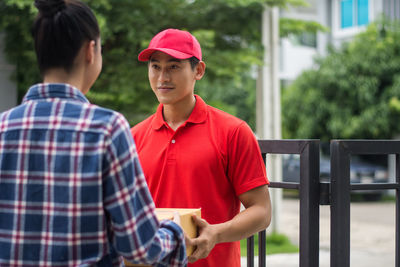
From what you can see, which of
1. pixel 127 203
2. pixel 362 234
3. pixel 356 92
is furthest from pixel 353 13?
pixel 127 203

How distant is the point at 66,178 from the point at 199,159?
750 millimetres

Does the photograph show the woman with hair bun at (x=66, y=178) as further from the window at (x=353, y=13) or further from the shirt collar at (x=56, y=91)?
the window at (x=353, y=13)

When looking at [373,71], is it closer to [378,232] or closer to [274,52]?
[378,232]

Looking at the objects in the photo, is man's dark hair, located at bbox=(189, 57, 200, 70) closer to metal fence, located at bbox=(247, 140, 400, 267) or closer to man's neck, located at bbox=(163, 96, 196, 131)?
man's neck, located at bbox=(163, 96, 196, 131)

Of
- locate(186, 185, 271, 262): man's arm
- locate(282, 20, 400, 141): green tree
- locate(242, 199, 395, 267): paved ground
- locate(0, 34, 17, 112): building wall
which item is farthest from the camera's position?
locate(282, 20, 400, 141): green tree

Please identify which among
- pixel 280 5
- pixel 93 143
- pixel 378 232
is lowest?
pixel 378 232

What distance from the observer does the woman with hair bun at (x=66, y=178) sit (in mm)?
1173

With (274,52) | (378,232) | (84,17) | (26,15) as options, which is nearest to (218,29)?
(274,52)

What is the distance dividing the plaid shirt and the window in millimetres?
17424

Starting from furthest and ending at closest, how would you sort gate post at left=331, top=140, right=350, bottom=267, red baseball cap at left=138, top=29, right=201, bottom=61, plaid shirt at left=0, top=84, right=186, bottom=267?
gate post at left=331, top=140, right=350, bottom=267 < red baseball cap at left=138, top=29, right=201, bottom=61 < plaid shirt at left=0, top=84, right=186, bottom=267

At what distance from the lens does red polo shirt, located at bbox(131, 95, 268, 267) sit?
1834mm

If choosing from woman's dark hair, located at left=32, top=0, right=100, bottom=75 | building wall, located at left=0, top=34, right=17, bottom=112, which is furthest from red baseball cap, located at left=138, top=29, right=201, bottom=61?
building wall, located at left=0, top=34, right=17, bottom=112

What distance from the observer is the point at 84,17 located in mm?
1255

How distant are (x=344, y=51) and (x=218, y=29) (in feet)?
28.1
